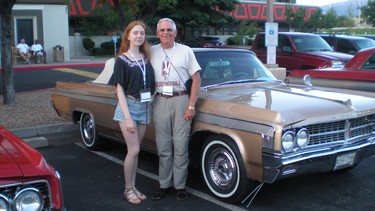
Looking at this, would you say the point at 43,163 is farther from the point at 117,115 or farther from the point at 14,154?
the point at 117,115

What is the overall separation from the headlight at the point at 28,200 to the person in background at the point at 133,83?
1872mm

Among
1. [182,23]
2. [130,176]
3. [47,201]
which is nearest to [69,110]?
[130,176]

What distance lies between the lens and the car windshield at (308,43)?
526 inches

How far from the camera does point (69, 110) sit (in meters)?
7.25

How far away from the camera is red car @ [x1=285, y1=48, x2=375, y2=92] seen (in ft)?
23.3

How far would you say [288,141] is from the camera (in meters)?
4.11

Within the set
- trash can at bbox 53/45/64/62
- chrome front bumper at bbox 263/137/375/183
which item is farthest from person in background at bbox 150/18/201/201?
trash can at bbox 53/45/64/62

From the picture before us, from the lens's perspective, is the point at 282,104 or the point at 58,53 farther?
the point at 58,53

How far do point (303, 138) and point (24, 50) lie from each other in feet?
71.6

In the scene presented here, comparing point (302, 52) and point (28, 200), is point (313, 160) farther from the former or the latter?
point (302, 52)

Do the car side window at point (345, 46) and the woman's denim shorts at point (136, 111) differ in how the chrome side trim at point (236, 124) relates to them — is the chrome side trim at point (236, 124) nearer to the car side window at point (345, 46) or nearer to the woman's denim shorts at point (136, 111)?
the woman's denim shorts at point (136, 111)

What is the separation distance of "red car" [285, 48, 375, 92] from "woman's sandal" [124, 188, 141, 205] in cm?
375

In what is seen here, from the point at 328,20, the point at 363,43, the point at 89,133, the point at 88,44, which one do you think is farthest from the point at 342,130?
the point at 328,20

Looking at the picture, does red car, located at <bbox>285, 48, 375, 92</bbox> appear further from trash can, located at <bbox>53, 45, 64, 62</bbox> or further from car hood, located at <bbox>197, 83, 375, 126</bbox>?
trash can, located at <bbox>53, 45, 64, 62</bbox>
